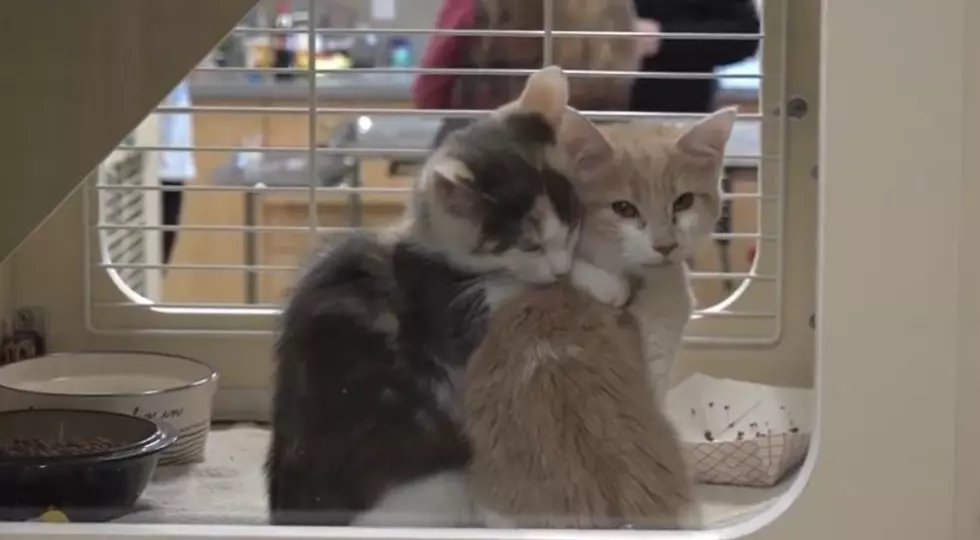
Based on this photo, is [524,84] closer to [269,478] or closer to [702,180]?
[702,180]

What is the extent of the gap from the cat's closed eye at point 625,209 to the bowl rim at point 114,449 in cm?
31

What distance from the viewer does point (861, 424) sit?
61 cm

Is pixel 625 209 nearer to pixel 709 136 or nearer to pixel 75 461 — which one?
pixel 709 136

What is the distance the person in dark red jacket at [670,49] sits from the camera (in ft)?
2.59

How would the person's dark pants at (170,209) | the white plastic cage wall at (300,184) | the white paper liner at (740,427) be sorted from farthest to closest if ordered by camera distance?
the person's dark pants at (170,209), the white plastic cage wall at (300,184), the white paper liner at (740,427)

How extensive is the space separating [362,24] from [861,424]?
1.38 feet

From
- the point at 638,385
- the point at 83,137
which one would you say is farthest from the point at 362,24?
the point at 638,385

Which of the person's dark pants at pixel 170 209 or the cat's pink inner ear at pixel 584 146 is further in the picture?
the person's dark pants at pixel 170 209

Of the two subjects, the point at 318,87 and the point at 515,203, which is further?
the point at 318,87

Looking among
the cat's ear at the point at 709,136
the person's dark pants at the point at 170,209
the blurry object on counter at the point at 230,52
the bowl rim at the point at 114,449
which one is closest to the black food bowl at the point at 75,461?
the bowl rim at the point at 114,449

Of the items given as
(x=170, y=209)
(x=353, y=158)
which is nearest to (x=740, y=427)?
(x=353, y=158)

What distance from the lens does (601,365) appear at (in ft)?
2.37

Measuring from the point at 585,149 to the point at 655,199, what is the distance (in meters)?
0.05

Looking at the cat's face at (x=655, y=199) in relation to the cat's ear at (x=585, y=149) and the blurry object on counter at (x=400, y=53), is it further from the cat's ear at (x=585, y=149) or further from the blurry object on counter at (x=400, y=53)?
the blurry object on counter at (x=400, y=53)
